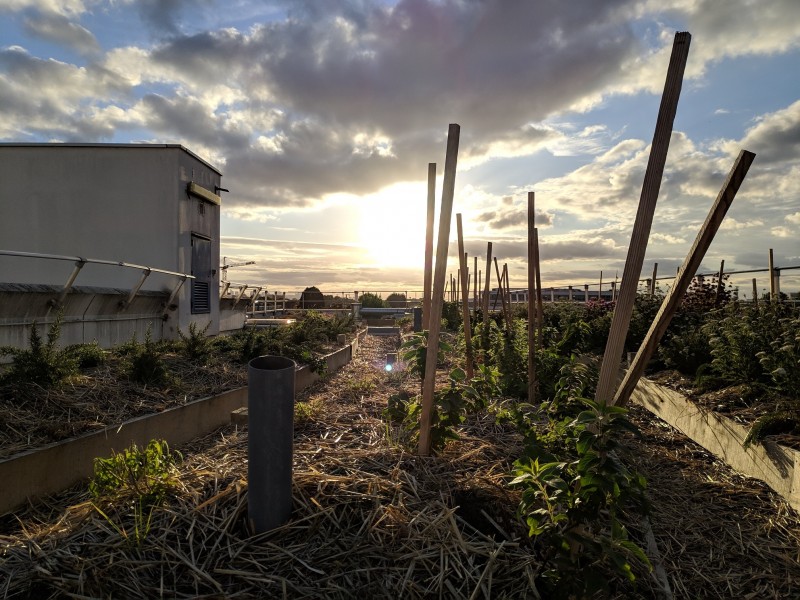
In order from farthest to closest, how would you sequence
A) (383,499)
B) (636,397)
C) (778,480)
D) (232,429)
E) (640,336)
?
(640,336) < (636,397) < (232,429) < (778,480) < (383,499)

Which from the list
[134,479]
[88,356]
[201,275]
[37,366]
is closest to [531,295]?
[134,479]

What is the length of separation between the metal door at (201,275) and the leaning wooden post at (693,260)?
1023cm

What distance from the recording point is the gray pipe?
252cm

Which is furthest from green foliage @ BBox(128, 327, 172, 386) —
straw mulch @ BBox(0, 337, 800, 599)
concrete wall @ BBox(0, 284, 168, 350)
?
straw mulch @ BBox(0, 337, 800, 599)

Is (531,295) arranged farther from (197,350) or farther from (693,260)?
(197,350)

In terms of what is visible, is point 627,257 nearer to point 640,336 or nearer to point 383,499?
point 383,499

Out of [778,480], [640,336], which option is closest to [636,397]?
[640,336]

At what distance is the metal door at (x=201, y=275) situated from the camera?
10938mm

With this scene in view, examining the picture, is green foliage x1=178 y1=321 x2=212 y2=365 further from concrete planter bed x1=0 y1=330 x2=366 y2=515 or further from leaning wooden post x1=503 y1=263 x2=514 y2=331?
leaning wooden post x1=503 y1=263 x2=514 y2=331

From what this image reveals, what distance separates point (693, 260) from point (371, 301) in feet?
89.7

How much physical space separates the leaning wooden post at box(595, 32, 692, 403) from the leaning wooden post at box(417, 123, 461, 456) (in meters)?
1.40

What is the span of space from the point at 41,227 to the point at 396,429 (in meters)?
9.86

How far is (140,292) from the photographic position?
29.4 feet

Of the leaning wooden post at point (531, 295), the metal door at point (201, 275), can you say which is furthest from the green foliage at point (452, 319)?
the leaning wooden post at point (531, 295)
